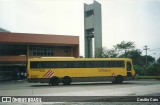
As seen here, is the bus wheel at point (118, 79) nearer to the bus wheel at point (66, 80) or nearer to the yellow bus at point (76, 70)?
the yellow bus at point (76, 70)

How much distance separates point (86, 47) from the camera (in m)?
37.8

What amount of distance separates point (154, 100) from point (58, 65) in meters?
11.3

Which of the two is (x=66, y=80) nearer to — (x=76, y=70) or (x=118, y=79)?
(x=76, y=70)

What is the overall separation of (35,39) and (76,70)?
45.8 feet

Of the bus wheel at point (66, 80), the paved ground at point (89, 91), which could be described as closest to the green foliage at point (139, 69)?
the bus wheel at point (66, 80)

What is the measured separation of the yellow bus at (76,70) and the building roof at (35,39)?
12.8 meters

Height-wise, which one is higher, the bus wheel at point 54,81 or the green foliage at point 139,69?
the green foliage at point 139,69

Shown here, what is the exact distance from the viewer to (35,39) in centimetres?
3050

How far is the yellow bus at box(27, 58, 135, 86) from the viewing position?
57.0 feet

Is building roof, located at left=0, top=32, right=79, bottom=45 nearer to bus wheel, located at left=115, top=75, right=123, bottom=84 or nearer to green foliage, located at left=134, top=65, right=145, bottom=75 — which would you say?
green foliage, located at left=134, top=65, right=145, bottom=75

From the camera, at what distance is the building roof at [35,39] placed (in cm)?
2919

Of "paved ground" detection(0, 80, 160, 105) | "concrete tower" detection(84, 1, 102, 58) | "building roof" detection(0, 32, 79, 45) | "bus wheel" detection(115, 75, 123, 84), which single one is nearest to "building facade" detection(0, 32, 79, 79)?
"building roof" detection(0, 32, 79, 45)

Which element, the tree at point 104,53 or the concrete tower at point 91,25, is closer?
the concrete tower at point 91,25

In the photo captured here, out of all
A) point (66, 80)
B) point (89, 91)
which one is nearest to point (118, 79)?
point (66, 80)
